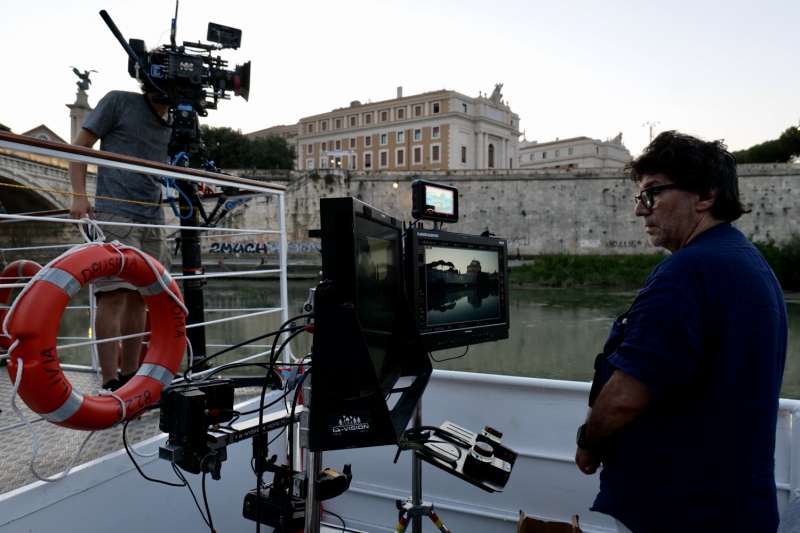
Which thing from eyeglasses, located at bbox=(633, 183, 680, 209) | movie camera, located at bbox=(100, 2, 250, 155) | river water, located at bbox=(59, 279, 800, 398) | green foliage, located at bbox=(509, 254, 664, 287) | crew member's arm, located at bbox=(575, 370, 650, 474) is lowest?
river water, located at bbox=(59, 279, 800, 398)

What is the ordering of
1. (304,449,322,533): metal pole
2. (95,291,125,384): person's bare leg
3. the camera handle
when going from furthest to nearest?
the camera handle < (95,291,125,384): person's bare leg < (304,449,322,533): metal pole

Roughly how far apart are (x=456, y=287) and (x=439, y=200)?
0.35 m

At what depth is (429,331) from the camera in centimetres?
182

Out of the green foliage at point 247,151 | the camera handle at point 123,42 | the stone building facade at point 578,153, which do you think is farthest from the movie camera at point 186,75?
the stone building facade at point 578,153

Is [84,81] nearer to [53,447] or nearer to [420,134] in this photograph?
[420,134]

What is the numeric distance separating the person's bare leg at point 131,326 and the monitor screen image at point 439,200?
129 centimetres

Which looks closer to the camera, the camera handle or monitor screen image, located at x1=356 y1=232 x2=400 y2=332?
monitor screen image, located at x1=356 y1=232 x2=400 y2=332

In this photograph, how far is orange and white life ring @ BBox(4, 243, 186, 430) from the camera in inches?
56.9

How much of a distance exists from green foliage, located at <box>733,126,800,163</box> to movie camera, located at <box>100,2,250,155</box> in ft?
106

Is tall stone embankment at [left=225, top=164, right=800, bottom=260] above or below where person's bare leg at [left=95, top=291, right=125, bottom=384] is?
above

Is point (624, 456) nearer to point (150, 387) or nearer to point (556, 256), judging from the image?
point (150, 387)

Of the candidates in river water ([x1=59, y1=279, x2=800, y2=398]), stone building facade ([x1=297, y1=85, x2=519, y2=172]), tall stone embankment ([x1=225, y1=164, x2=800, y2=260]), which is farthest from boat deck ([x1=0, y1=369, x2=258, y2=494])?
stone building facade ([x1=297, y1=85, x2=519, y2=172])

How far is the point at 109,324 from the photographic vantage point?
7.03ft

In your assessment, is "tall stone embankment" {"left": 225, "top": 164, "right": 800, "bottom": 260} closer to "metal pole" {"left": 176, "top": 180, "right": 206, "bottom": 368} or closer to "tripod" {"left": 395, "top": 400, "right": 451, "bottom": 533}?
"metal pole" {"left": 176, "top": 180, "right": 206, "bottom": 368}
